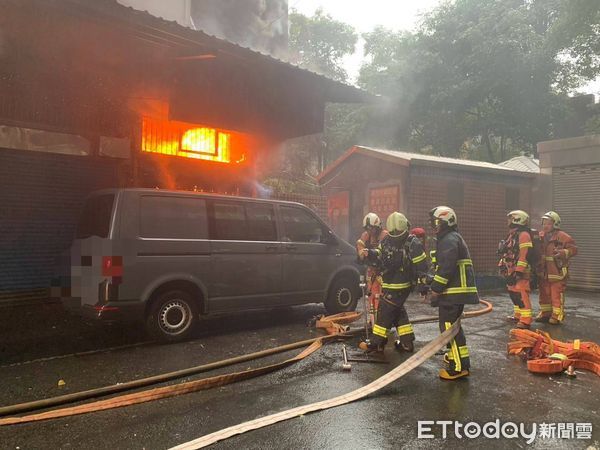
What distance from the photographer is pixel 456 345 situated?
4.43m

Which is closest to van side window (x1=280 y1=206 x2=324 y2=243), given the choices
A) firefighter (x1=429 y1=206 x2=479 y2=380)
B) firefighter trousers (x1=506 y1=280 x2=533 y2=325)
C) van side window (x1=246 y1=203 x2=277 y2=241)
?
van side window (x1=246 y1=203 x2=277 y2=241)

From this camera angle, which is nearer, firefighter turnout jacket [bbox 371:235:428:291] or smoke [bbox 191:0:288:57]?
firefighter turnout jacket [bbox 371:235:428:291]

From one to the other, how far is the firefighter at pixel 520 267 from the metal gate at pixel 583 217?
21.8 ft

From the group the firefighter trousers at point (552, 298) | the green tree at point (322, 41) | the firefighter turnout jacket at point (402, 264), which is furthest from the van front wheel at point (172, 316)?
the green tree at point (322, 41)

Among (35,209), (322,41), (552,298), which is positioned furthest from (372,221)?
(322,41)

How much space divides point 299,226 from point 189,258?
1.93 meters

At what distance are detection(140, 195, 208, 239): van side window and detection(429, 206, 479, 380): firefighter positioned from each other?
3.03 meters

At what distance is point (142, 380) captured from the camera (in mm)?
4012

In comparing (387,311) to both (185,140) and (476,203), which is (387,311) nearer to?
(185,140)

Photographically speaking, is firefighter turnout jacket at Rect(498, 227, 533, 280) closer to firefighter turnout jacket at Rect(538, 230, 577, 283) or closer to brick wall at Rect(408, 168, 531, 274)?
firefighter turnout jacket at Rect(538, 230, 577, 283)

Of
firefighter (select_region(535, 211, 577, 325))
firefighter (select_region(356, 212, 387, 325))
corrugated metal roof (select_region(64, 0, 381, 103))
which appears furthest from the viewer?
firefighter (select_region(535, 211, 577, 325))

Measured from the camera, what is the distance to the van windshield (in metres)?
5.25

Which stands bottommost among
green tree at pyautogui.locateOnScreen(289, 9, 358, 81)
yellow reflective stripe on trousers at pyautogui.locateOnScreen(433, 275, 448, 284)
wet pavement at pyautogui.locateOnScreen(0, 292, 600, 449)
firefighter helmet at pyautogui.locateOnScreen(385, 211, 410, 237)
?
wet pavement at pyautogui.locateOnScreen(0, 292, 600, 449)

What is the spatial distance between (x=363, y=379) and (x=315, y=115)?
7.18m
